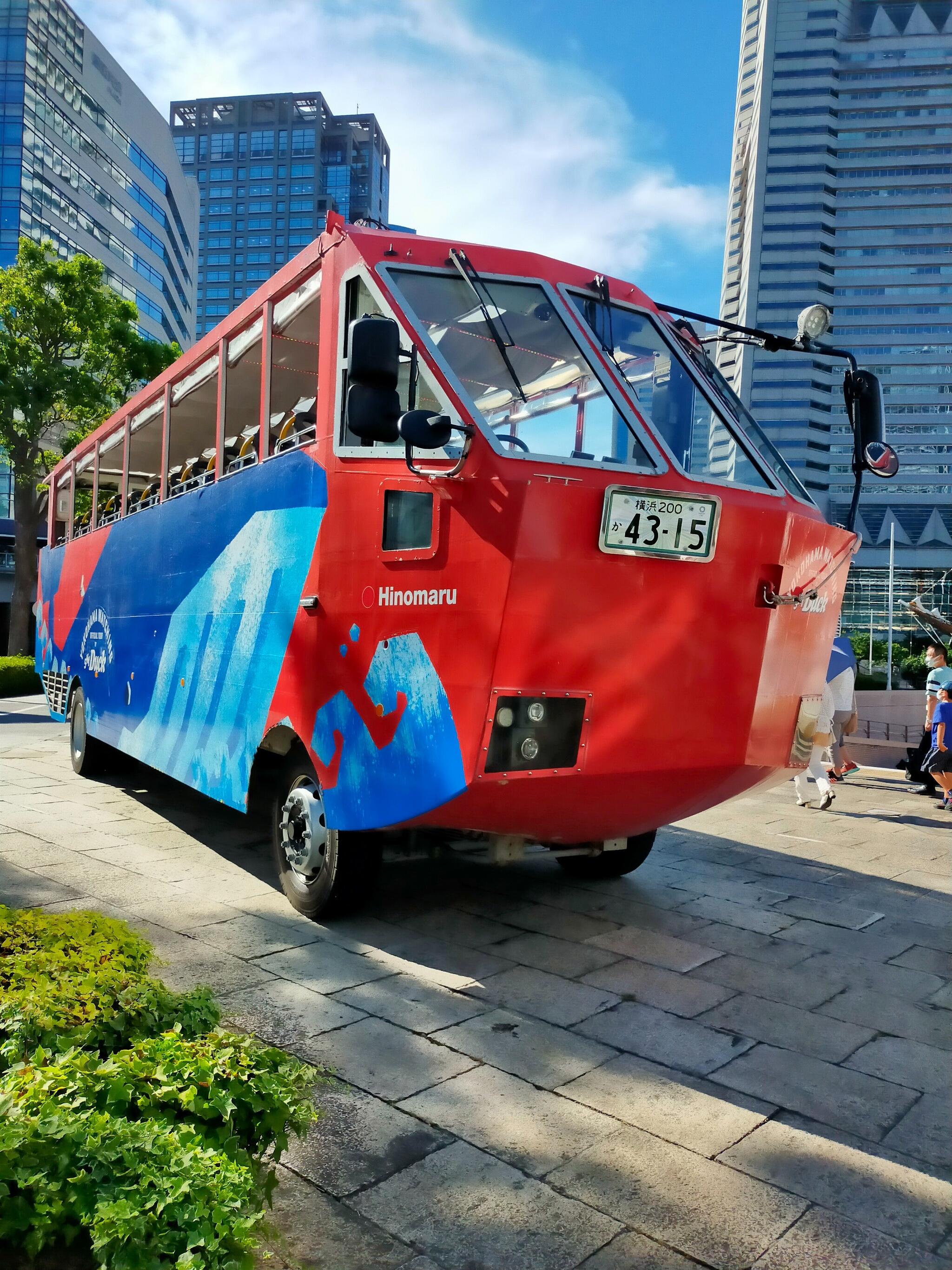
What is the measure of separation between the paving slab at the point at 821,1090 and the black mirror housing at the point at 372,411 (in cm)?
293

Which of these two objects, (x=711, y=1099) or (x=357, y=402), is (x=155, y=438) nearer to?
(x=357, y=402)

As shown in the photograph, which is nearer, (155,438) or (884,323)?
(155,438)

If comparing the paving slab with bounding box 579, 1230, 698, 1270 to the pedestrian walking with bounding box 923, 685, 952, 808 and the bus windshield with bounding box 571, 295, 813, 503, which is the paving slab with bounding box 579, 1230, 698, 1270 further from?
the pedestrian walking with bounding box 923, 685, 952, 808

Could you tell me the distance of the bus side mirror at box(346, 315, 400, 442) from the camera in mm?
4289

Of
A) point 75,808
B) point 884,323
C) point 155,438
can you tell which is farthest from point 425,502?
point 884,323

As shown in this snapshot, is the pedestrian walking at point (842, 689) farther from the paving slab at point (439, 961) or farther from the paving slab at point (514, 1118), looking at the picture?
the paving slab at point (514, 1118)

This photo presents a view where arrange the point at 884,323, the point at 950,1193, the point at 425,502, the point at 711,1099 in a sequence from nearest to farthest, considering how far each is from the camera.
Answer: the point at 950,1193 → the point at 711,1099 → the point at 425,502 → the point at 884,323

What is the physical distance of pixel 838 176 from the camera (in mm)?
128125

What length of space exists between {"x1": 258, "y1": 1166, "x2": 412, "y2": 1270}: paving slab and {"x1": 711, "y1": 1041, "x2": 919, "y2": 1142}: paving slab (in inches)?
60.7

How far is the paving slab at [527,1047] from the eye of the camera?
3.73m

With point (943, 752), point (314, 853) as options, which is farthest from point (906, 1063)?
point (943, 752)

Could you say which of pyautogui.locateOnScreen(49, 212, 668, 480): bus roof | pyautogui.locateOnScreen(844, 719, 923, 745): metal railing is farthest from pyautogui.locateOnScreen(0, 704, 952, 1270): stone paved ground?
pyautogui.locateOnScreen(844, 719, 923, 745): metal railing

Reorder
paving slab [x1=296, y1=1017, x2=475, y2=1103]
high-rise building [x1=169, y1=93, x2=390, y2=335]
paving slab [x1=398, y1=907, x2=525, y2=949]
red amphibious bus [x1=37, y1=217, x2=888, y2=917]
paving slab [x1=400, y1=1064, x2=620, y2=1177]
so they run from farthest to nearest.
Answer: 1. high-rise building [x1=169, y1=93, x2=390, y2=335]
2. paving slab [x1=398, y1=907, x2=525, y2=949]
3. red amphibious bus [x1=37, y1=217, x2=888, y2=917]
4. paving slab [x1=296, y1=1017, x2=475, y2=1103]
5. paving slab [x1=400, y1=1064, x2=620, y2=1177]

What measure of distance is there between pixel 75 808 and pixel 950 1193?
25.0 ft
